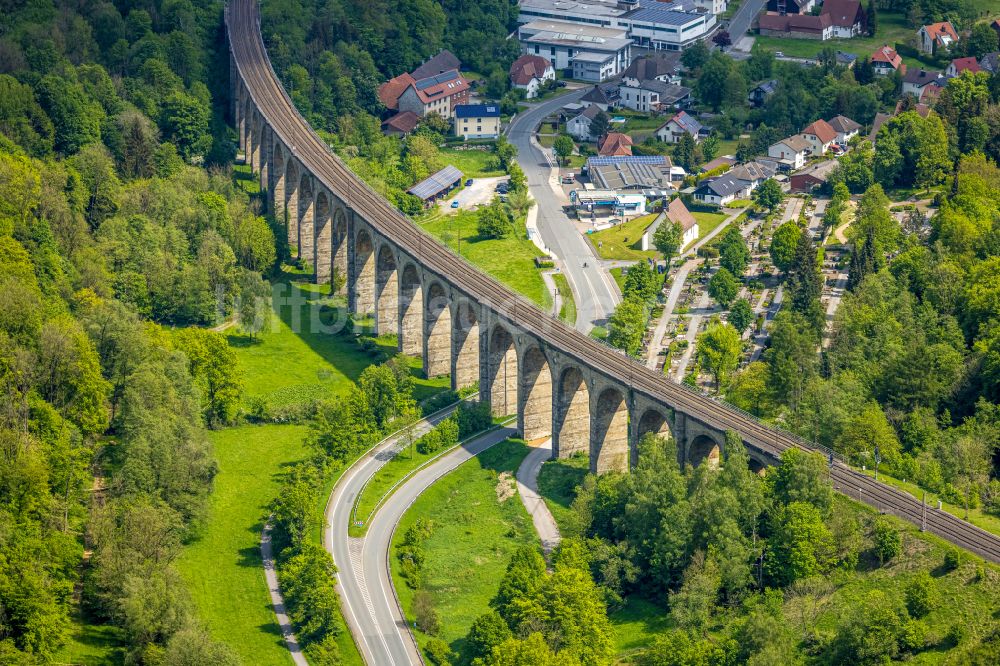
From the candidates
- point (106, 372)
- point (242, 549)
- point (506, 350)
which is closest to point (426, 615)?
point (242, 549)

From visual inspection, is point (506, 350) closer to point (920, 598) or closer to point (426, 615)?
point (426, 615)

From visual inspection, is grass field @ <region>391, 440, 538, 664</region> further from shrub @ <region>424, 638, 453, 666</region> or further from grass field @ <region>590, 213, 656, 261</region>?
grass field @ <region>590, 213, 656, 261</region>

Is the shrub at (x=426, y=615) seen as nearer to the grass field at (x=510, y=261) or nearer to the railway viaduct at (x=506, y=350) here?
the railway viaduct at (x=506, y=350)

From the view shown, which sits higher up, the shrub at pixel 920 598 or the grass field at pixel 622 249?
the shrub at pixel 920 598

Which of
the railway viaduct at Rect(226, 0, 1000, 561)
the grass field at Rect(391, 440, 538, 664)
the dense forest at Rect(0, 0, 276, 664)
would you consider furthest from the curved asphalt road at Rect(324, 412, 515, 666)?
the dense forest at Rect(0, 0, 276, 664)

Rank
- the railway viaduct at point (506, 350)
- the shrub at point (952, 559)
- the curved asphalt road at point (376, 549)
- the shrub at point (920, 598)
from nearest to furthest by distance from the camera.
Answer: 1. the shrub at point (920, 598)
2. the shrub at point (952, 559)
3. the curved asphalt road at point (376, 549)
4. the railway viaduct at point (506, 350)

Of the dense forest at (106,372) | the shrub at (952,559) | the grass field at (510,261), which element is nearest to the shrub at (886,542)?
the shrub at (952,559)
